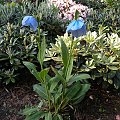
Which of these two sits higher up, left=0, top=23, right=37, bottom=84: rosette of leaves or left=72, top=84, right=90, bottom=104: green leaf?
left=0, top=23, right=37, bottom=84: rosette of leaves

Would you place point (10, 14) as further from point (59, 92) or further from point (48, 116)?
point (48, 116)

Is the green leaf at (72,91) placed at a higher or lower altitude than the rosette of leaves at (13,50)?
lower

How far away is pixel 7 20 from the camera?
3.25 m

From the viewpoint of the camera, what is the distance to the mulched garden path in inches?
98.9

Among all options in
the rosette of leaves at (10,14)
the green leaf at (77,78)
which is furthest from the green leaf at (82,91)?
the rosette of leaves at (10,14)

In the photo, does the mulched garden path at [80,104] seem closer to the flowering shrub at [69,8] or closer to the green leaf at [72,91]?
the green leaf at [72,91]

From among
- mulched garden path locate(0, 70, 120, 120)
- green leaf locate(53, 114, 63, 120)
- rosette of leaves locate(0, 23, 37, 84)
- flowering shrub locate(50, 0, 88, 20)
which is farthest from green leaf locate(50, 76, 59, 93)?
flowering shrub locate(50, 0, 88, 20)

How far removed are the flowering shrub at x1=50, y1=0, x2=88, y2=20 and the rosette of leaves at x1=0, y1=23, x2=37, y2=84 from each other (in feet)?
3.81

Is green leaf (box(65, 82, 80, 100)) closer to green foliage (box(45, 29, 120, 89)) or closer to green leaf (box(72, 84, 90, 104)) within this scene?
green leaf (box(72, 84, 90, 104))

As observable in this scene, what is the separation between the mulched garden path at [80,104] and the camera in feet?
8.24

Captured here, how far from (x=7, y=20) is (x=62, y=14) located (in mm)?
1087

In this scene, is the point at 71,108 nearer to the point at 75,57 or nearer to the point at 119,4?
the point at 75,57

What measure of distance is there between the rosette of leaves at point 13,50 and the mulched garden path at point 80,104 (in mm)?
126

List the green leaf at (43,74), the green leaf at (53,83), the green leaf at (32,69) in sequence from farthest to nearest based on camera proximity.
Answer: the green leaf at (53,83), the green leaf at (32,69), the green leaf at (43,74)
